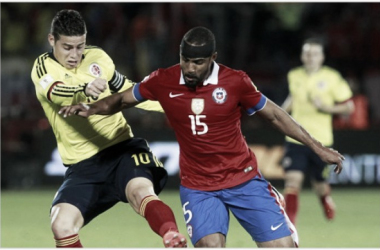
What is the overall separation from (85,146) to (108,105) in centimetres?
58

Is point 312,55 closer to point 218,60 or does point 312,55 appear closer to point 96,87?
point 218,60

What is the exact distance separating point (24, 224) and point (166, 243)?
516cm

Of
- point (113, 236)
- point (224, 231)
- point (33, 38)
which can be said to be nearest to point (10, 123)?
point (33, 38)

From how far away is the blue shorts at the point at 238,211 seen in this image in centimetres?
598

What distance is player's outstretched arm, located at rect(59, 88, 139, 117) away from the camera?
6.06 m

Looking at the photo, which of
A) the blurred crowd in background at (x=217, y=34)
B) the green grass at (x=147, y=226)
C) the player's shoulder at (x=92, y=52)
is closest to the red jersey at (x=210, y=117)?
the player's shoulder at (x=92, y=52)

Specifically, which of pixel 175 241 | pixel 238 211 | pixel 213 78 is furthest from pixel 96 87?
pixel 238 211

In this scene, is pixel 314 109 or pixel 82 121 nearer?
pixel 82 121

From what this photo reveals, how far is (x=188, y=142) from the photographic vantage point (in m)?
6.02

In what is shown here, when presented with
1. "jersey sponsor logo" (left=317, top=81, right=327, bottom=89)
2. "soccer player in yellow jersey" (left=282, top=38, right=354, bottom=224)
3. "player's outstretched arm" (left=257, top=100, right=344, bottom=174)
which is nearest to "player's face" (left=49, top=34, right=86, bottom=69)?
"player's outstretched arm" (left=257, top=100, right=344, bottom=174)

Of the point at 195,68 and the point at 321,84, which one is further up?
the point at 195,68

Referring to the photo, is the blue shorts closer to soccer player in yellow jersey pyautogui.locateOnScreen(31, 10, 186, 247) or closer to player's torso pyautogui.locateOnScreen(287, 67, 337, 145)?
soccer player in yellow jersey pyautogui.locateOnScreen(31, 10, 186, 247)

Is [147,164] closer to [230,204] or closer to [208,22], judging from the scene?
[230,204]

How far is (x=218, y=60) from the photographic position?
1521cm
